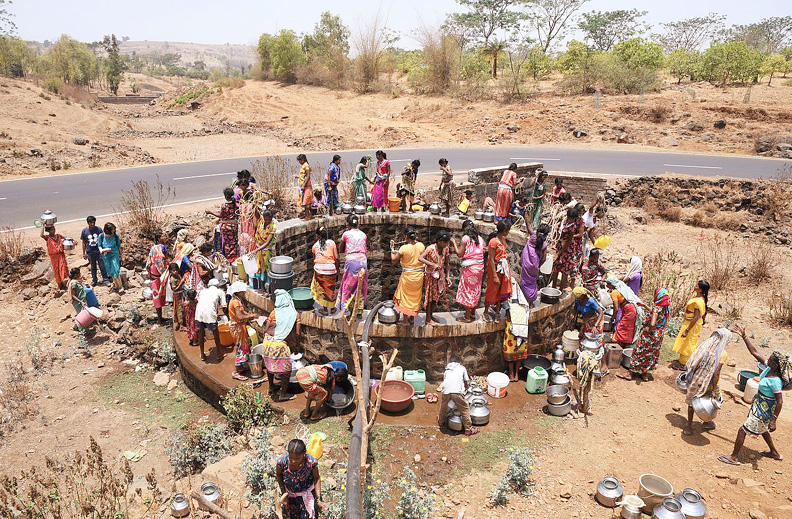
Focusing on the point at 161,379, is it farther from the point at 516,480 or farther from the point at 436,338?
the point at 516,480

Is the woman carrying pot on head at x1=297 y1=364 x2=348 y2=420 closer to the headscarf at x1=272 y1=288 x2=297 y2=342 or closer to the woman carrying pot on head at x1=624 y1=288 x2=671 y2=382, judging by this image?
the headscarf at x1=272 y1=288 x2=297 y2=342

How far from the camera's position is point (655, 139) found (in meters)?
23.7

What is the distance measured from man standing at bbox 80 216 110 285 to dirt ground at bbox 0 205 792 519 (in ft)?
5.41

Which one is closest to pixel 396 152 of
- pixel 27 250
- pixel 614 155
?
pixel 614 155

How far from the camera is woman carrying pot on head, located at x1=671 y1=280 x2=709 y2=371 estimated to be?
732 centimetres

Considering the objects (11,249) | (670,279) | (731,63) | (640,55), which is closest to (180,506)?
(11,249)

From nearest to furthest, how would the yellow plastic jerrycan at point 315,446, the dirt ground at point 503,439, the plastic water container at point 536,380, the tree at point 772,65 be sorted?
the yellow plastic jerrycan at point 315,446 → the dirt ground at point 503,439 → the plastic water container at point 536,380 → the tree at point 772,65

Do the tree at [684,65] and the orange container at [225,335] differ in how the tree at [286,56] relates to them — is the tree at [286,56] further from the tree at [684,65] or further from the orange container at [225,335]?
the orange container at [225,335]

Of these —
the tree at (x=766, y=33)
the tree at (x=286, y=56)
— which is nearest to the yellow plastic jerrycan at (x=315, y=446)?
the tree at (x=286, y=56)

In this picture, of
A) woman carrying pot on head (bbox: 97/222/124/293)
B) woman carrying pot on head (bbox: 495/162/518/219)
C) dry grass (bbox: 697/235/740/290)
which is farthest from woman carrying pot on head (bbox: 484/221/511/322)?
woman carrying pot on head (bbox: 97/222/124/293)

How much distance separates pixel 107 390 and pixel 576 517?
6.99 metres

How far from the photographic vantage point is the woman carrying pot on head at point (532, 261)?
24.4 ft

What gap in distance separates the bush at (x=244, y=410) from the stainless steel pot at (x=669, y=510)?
459 cm

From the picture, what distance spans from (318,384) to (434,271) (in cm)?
227
